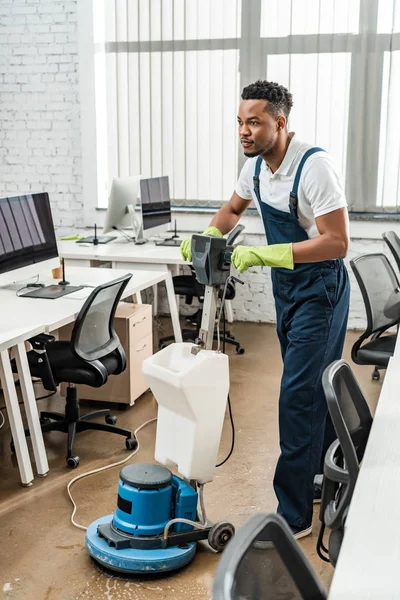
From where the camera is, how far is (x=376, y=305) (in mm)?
3887

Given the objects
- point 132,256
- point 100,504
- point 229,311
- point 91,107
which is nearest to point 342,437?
point 100,504

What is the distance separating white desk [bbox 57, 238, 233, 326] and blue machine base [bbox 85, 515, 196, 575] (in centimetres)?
235

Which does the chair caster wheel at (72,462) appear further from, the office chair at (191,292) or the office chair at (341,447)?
the office chair at (191,292)

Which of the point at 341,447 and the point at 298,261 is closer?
the point at 341,447

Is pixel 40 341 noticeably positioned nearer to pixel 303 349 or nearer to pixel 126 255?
pixel 303 349

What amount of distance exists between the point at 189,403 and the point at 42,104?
14.9 ft

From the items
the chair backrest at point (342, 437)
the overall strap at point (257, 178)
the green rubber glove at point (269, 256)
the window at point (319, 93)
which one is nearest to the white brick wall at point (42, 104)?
the window at point (319, 93)

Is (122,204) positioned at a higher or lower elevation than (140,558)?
higher

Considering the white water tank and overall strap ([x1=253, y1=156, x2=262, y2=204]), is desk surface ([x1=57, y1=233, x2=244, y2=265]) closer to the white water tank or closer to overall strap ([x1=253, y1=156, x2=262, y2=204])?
overall strap ([x1=253, y1=156, x2=262, y2=204])

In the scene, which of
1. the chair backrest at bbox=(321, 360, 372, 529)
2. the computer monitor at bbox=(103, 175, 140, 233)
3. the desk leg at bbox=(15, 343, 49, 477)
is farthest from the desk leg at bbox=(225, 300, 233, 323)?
the chair backrest at bbox=(321, 360, 372, 529)

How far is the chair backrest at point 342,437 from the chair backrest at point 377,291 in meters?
1.70

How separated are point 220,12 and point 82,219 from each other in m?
2.03

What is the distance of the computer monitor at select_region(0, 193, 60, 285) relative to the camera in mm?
3812

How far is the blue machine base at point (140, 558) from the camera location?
256 centimetres
